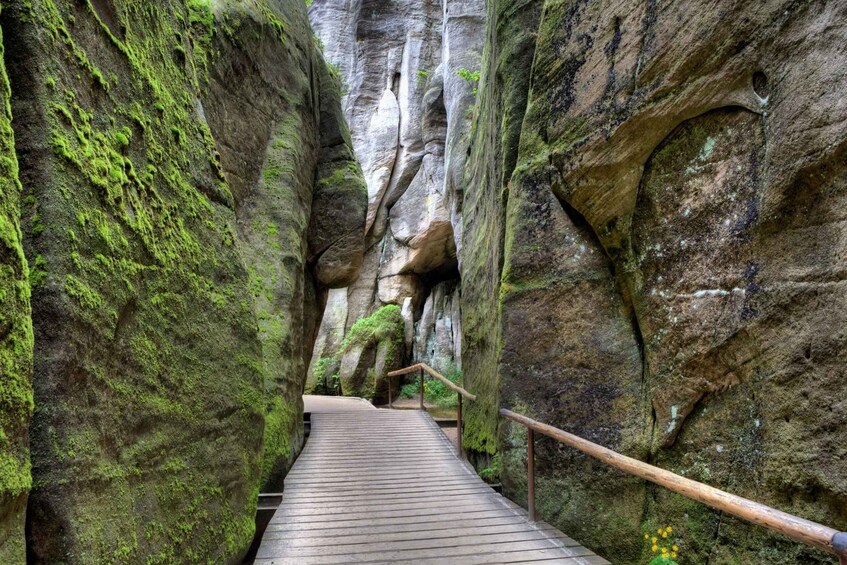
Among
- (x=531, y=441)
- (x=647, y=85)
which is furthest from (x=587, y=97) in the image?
Result: (x=531, y=441)

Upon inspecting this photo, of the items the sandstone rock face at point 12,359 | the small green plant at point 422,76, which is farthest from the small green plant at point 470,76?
the sandstone rock face at point 12,359

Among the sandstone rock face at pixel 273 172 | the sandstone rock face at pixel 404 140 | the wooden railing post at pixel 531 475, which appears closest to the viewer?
the wooden railing post at pixel 531 475

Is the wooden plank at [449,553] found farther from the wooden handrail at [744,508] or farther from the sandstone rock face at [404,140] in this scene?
the sandstone rock face at [404,140]

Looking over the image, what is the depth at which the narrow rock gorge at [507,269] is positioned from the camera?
6.63 ft

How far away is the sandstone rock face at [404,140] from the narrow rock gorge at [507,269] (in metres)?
10.9

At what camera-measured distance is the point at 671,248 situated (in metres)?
4.48

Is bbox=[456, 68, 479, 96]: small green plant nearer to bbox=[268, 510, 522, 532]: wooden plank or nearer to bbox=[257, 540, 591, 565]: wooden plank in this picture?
bbox=[268, 510, 522, 532]: wooden plank

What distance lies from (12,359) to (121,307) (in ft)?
2.44

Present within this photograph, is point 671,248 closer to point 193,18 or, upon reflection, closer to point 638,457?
point 638,457

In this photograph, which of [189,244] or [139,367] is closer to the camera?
[139,367]

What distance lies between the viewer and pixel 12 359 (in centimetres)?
166

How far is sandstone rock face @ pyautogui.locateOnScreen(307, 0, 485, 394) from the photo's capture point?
18688 mm

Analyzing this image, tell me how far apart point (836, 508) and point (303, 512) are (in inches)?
173

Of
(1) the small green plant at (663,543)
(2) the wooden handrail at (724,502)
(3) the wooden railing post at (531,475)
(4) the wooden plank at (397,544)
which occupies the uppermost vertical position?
(2) the wooden handrail at (724,502)
